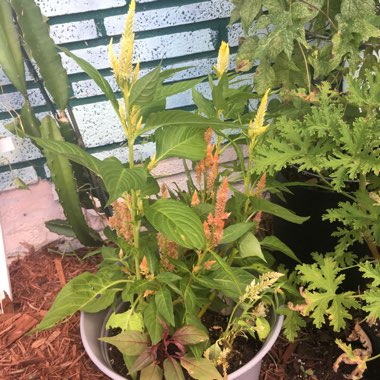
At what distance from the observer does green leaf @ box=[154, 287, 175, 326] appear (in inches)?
39.8

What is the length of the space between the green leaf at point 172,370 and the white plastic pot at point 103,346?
0.31 ft

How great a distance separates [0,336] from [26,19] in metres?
0.90

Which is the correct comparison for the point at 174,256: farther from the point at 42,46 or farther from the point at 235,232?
the point at 42,46

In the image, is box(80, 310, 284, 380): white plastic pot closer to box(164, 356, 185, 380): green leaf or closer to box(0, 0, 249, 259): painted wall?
box(164, 356, 185, 380): green leaf

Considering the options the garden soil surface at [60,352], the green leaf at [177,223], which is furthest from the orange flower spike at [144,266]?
the garden soil surface at [60,352]

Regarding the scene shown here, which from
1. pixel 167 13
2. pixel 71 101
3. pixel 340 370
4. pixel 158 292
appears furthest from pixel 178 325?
pixel 167 13

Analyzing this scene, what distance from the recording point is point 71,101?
5.36ft

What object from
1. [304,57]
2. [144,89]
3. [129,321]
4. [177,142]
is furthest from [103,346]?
[304,57]

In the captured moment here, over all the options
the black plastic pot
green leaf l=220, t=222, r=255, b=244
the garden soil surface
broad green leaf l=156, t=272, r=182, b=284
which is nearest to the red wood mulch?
the garden soil surface

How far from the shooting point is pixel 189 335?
1.03 metres

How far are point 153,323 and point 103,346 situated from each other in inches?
9.1

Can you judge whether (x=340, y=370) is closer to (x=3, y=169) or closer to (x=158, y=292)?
(x=158, y=292)

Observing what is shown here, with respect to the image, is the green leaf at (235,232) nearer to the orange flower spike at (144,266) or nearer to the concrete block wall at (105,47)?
the orange flower spike at (144,266)

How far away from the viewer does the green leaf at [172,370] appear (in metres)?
1.02
